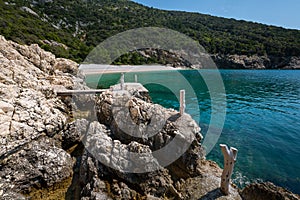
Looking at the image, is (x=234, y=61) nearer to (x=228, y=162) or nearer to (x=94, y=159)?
(x=228, y=162)

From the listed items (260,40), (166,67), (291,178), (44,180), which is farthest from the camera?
(260,40)

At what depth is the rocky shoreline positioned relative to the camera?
15.0 ft

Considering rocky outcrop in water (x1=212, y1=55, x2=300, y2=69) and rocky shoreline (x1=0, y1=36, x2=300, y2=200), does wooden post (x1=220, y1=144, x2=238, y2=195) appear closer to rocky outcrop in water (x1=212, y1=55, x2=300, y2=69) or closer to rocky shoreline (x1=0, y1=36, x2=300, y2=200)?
rocky shoreline (x1=0, y1=36, x2=300, y2=200)

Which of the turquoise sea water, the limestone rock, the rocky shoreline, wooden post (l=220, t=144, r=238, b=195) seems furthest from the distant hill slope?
wooden post (l=220, t=144, r=238, b=195)

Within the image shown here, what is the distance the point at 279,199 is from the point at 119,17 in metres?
95.4

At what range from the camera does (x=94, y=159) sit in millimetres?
4848

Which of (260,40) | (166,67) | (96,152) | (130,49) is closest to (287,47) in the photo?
(260,40)

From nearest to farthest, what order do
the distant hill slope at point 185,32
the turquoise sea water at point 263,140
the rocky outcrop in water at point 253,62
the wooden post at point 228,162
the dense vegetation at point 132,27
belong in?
1. the wooden post at point 228,162
2. the turquoise sea water at point 263,140
3. the dense vegetation at point 132,27
4. the distant hill slope at point 185,32
5. the rocky outcrop in water at point 253,62

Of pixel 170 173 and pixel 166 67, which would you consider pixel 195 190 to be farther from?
pixel 166 67

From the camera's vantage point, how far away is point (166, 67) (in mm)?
62656

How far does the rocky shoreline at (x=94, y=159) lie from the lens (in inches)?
180

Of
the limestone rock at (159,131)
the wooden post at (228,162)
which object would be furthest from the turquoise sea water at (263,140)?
the limestone rock at (159,131)

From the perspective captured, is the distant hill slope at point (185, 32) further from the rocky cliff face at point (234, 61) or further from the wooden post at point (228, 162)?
the wooden post at point (228, 162)

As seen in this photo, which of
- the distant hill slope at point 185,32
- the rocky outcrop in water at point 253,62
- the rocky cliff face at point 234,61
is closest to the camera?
the distant hill slope at point 185,32
